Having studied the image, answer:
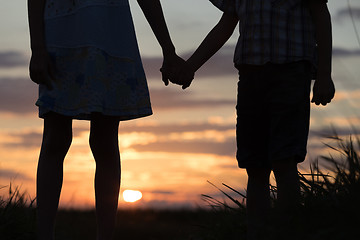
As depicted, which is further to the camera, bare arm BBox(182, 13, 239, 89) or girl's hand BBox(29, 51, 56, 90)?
bare arm BBox(182, 13, 239, 89)

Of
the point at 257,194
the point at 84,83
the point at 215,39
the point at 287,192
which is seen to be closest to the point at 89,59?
the point at 84,83

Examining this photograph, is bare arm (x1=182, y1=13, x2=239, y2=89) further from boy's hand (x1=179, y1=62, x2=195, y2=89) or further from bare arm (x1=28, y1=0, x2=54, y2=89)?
bare arm (x1=28, y1=0, x2=54, y2=89)

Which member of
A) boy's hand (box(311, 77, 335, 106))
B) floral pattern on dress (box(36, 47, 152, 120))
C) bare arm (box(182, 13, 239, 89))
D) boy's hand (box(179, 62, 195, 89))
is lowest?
boy's hand (box(311, 77, 335, 106))

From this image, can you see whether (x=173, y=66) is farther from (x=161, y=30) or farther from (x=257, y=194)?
(x=257, y=194)

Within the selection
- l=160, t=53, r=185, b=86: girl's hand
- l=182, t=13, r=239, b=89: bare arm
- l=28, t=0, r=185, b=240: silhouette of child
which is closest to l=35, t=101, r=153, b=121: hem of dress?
l=28, t=0, r=185, b=240: silhouette of child

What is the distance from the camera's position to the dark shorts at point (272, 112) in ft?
9.34

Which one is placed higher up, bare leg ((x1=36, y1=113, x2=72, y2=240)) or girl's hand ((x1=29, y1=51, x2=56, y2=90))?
girl's hand ((x1=29, y1=51, x2=56, y2=90))

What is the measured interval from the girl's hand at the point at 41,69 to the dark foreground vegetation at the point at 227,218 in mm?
1120

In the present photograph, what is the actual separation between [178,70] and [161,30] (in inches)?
10.5

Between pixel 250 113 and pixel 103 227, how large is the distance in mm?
1083

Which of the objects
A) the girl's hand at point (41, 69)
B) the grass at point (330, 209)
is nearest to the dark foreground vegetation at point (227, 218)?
the grass at point (330, 209)

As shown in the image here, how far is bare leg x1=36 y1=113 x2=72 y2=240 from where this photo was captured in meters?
3.17

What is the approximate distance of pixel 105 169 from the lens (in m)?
3.33

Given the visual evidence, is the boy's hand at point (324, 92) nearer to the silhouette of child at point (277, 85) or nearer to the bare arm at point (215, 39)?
the silhouette of child at point (277, 85)
